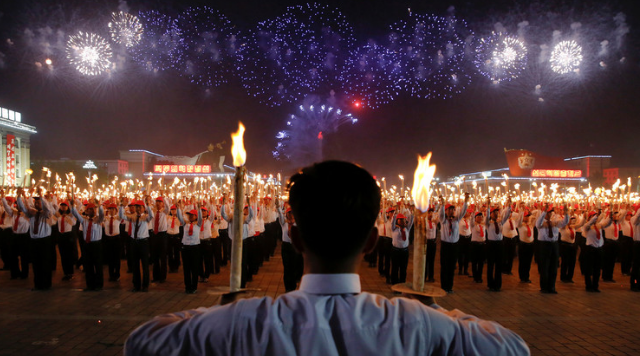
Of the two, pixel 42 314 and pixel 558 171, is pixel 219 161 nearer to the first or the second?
pixel 558 171

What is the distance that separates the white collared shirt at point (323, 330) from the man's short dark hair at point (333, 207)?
0.45 ft

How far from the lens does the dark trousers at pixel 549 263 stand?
949 cm

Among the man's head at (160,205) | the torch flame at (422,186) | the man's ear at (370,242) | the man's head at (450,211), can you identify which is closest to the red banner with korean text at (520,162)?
the man's head at (450,211)

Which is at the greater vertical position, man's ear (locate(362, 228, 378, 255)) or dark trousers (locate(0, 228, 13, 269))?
man's ear (locate(362, 228, 378, 255))

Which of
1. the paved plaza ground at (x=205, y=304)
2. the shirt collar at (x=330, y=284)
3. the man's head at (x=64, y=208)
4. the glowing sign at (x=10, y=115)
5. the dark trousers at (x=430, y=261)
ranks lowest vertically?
the paved plaza ground at (x=205, y=304)

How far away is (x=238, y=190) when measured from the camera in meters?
2.28

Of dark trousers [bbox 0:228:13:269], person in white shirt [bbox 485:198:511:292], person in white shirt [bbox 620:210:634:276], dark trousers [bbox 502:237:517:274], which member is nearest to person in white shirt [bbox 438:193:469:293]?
person in white shirt [bbox 485:198:511:292]

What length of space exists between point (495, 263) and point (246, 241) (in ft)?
21.1

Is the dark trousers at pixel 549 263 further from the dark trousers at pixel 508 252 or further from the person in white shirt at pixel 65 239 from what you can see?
the person in white shirt at pixel 65 239

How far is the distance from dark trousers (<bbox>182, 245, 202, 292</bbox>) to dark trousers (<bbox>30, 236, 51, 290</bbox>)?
3084mm

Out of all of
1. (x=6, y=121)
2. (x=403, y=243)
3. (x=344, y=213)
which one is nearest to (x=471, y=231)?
(x=403, y=243)

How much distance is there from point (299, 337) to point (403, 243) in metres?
9.09

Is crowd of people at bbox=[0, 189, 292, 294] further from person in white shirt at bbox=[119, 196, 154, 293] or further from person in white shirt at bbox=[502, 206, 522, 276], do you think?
person in white shirt at bbox=[502, 206, 522, 276]

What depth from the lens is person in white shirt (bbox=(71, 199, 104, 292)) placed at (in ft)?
29.9
